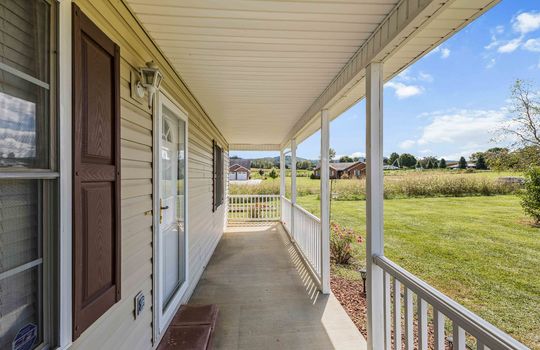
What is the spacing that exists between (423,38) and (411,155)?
833 millimetres

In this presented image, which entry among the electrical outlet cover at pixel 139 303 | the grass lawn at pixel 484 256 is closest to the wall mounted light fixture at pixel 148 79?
the electrical outlet cover at pixel 139 303

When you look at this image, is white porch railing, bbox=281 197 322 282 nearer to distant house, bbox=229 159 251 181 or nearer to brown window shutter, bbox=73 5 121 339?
brown window shutter, bbox=73 5 121 339

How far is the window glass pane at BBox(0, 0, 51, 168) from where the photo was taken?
880 mm

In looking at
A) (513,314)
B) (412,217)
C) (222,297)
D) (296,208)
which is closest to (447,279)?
(513,314)

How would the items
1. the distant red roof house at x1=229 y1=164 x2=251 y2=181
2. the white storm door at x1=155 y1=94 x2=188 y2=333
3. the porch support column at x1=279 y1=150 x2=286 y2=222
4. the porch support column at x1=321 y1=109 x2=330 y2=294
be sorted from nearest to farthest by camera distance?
the white storm door at x1=155 y1=94 x2=188 y2=333 < the porch support column at x1=321 y1=109 x2=330 y2=294 < the porch support column at x1=279 y1=150 x2=286 y2=222 < the distant red roof house at x1=229 y1=164 x2=251 y2=181

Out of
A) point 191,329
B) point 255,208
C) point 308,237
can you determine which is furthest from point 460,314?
point 255,208

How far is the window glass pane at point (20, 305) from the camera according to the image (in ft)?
2.94

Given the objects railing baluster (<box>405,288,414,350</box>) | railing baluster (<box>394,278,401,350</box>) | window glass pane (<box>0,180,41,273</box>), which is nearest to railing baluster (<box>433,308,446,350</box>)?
railing baluster (<box>405,288,414,350</box>)

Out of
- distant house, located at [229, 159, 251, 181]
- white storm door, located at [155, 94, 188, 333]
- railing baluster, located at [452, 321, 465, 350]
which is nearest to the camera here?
railing baluster, located at [452, 321, 465, 350]

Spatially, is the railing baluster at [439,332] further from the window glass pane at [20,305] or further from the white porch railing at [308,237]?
the white porch railing at [308,237]

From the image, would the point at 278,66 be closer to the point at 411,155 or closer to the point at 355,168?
the point at 355,168

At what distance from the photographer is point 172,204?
291 cm

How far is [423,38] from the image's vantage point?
1748 mm

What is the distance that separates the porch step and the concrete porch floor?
12 centimetres
